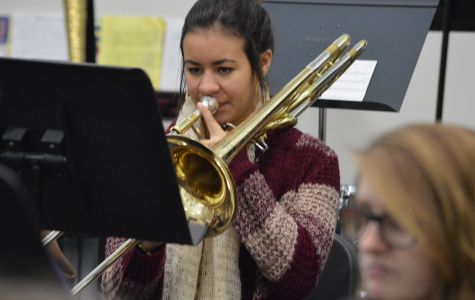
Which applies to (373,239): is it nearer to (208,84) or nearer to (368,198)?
(368,198)

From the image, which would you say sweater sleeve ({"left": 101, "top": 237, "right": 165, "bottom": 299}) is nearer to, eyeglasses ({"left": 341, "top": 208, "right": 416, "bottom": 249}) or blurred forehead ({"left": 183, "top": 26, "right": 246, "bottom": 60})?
blurred forehead ({"left": 183, "top": 26, "right": 246, "bottom": 60})

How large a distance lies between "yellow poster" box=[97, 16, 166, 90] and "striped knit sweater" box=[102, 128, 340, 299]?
63.1 inches

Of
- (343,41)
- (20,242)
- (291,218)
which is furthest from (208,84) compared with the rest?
(20,242)

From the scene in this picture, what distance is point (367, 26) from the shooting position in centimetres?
214

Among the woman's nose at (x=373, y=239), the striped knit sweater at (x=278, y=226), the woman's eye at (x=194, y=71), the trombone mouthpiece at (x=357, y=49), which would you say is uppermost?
the woman's nose at (x=373, y=239)

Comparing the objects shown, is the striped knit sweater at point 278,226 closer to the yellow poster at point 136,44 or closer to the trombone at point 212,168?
the trombone at point 212,168

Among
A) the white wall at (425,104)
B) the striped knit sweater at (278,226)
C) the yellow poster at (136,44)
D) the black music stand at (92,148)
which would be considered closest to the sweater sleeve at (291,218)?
the striped knit sweater at (278,226)

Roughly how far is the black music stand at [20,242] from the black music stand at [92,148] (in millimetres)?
213

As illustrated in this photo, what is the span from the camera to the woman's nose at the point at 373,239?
0.92 meters

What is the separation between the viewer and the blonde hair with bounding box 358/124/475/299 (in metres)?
0.90

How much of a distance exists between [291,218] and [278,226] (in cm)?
4

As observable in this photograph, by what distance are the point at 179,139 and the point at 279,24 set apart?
2.65 feet

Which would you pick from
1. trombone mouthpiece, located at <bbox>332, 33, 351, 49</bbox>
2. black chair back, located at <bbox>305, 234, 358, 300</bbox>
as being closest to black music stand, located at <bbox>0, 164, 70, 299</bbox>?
black chair back, located at <bbox>305, 234, 358, 300</bbox>

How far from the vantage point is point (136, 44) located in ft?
10.7
